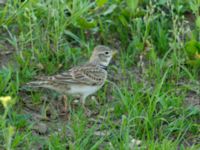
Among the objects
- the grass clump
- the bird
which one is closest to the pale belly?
the bird

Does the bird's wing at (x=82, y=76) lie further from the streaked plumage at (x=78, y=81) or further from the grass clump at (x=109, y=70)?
the grass clump at (x=109, y=70)

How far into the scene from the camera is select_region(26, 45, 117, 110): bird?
23.8 ft

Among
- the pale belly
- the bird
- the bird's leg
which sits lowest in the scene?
the bird's leg

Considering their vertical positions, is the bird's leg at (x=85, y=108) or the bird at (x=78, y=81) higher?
the bird at (x=78, y=81)

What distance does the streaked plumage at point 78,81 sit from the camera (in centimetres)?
726

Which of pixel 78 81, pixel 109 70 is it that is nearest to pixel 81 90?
pixel 78 81

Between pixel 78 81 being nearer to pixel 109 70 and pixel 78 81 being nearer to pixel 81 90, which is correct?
pixel 81 90

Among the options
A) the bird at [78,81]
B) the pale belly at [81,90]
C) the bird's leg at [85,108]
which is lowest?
the bird's leg at [85,108]

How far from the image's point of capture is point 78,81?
7383 mm

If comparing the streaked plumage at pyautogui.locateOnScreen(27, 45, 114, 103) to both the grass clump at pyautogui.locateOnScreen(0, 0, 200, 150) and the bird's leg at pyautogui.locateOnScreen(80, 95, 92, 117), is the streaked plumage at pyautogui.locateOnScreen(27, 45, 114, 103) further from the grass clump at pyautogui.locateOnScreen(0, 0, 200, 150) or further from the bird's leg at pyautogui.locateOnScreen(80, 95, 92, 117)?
the grass clump at pyautogui.locateOnScreen(0, 0, 200, 150)

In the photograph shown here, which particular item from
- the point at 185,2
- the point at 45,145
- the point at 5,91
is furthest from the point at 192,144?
the point at 185,2

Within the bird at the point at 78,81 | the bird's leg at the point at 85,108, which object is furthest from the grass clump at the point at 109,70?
the bird at the point at 78,81

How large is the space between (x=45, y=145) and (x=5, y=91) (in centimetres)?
102

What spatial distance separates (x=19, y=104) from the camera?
728 cm
